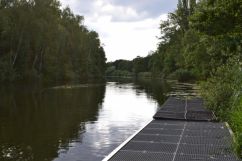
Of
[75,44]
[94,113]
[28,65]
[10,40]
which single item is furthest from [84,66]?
[94,113]

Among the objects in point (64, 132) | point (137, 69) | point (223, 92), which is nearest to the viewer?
point (64, 132)

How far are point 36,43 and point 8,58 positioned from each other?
4.59m

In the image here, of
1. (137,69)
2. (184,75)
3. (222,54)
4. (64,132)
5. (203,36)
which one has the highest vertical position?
(137,69)

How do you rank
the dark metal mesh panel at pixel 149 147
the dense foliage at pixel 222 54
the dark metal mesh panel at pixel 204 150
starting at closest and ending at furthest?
the dark metal mesh panel at pixel 204 150, the dark metal mesh panel at pixel 149 147, the dense foliage at pixel 222 54

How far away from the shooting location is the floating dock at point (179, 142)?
9.51m

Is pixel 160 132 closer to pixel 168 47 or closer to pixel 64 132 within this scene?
pixel 64 132

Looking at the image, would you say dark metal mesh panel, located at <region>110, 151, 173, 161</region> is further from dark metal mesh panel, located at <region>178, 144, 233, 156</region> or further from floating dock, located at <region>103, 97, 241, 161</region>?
dark metal mesh panel, located at <region>178, 144, 233, 156</region>

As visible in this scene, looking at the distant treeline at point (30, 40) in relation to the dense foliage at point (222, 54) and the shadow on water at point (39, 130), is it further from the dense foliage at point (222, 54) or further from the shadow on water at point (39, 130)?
the shadow on water at point (39, 130)

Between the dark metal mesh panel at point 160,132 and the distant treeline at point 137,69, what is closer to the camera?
the dark metal mesh panel at point 160,132

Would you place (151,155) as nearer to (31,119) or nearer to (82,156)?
(82,156)

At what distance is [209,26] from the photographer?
12234mm

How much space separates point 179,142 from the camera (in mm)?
11383

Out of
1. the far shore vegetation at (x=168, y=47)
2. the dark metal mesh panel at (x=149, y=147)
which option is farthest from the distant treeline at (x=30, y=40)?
the dark metal mesh panel at (x=149, y=147)

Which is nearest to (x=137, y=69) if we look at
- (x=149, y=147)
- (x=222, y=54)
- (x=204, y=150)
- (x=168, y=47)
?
(x=168, y=47)
